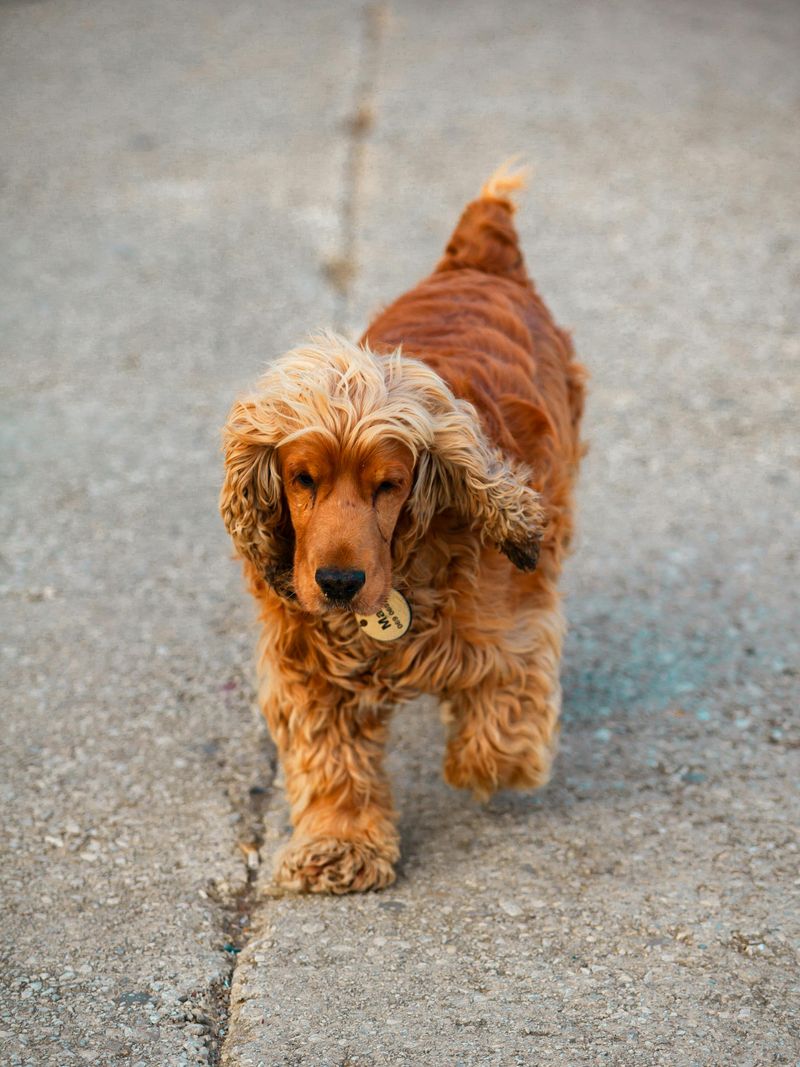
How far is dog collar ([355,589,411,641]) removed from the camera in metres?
3.02

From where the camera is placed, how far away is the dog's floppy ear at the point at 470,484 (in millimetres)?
2941

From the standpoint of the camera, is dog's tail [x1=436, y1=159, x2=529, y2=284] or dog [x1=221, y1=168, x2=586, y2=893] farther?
dog's tail [x1=436, y1=159, x2=529, y2=284]

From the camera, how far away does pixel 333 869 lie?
314 centimetres

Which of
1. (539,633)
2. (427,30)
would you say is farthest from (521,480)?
(427,30)

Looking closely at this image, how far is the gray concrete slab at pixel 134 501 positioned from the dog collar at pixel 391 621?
28.3 inches

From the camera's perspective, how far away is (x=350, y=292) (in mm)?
6816

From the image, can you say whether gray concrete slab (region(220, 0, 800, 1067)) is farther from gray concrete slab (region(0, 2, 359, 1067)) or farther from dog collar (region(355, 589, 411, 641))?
dog collar (region(355, 589, 411, 641))

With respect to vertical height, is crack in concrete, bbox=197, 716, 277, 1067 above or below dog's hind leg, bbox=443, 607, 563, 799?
below

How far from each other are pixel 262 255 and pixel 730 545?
11.7 ft

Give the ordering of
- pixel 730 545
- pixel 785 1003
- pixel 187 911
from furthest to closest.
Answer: pixel 730 545 < pixel 187 911 < pixel 785 1003

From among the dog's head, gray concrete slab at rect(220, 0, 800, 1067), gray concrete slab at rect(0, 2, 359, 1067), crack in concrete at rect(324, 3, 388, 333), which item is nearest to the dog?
the dog's head

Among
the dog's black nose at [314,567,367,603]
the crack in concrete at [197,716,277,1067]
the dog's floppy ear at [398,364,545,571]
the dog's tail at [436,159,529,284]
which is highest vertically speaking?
the dog's tail at [436,159,529,284]

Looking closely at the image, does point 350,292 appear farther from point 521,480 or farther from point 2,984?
point 2,984

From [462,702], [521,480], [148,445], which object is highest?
[521,480]
